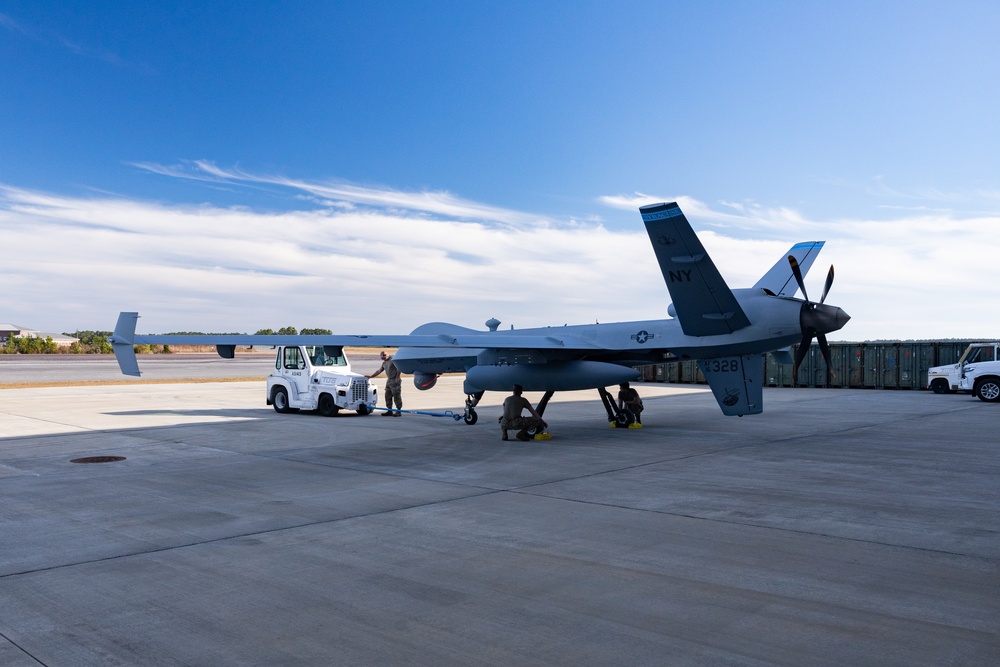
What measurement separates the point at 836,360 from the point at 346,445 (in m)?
29.1

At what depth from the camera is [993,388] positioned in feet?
84.9

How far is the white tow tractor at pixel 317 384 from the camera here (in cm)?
2080

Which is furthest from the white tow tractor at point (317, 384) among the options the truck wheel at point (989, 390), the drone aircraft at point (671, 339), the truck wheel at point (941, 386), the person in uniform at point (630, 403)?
the truck wheel at point (941, 386)

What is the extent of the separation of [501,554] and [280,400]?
16.6m

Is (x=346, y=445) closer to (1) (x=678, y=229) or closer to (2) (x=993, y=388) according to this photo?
(1) (x=678, y=229)

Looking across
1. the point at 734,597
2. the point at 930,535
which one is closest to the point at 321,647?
the point at 734,597

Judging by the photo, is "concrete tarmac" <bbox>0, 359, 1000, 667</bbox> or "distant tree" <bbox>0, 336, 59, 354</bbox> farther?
"distant tree" <bbox>0, 336, 59, 354</bbox>

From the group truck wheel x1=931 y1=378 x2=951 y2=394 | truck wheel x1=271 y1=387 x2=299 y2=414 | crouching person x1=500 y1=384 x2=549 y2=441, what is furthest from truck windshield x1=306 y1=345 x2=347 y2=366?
truck wheel x1=931 y1=378 x2=951 y2=394

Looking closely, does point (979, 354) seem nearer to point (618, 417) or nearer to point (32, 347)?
point (618, 417)

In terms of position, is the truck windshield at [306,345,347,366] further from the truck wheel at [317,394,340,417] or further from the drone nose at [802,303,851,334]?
the drone nose at [802,303,851,334]

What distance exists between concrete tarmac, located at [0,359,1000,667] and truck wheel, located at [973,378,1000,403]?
13597mm

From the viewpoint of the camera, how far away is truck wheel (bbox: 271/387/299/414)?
2186 centimetres

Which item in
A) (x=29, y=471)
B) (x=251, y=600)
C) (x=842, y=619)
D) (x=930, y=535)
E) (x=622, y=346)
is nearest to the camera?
(x=842, y=619)

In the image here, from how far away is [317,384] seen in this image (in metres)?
21.1
